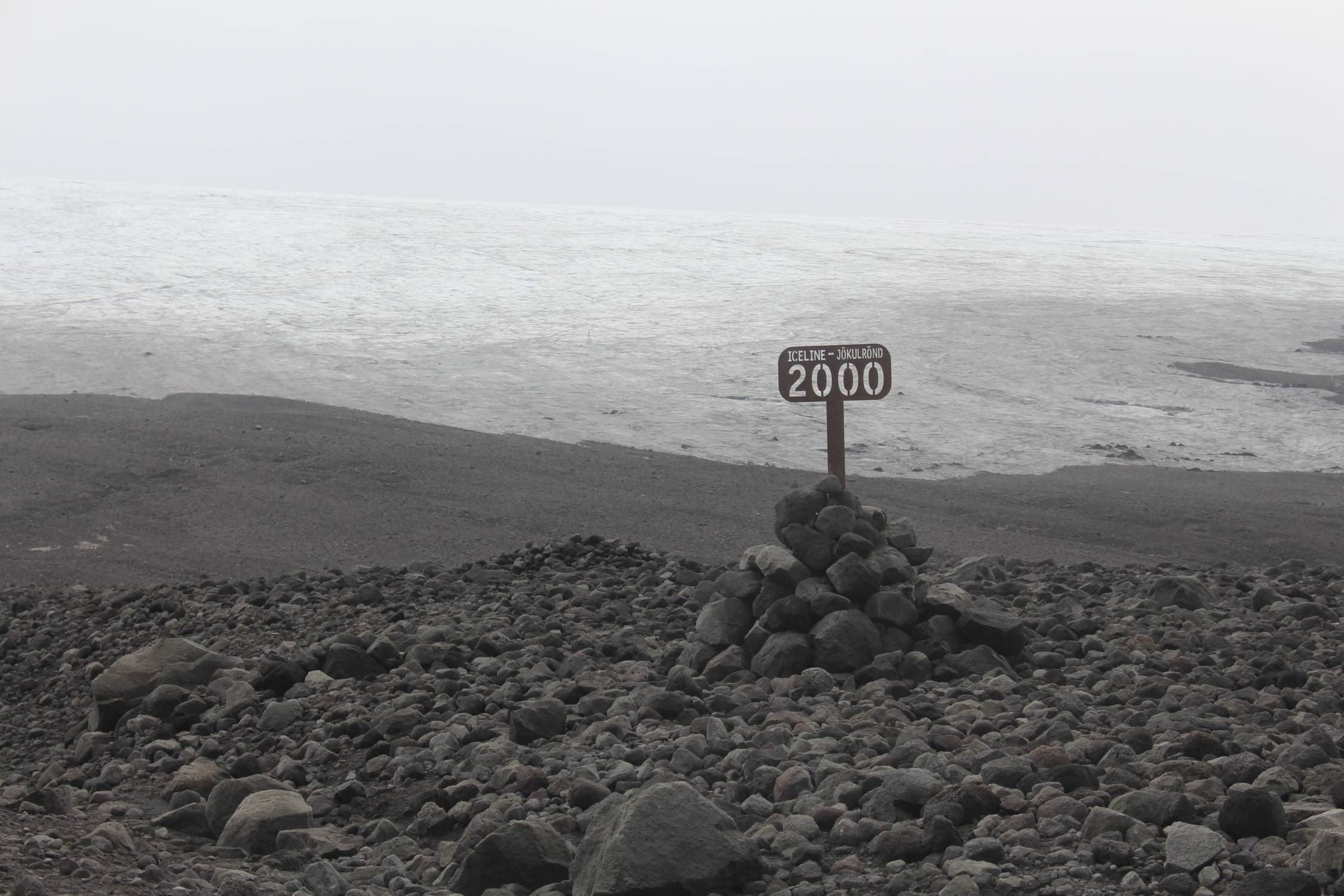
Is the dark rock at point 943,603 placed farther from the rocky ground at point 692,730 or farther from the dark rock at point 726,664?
the dark rock at point 726,664

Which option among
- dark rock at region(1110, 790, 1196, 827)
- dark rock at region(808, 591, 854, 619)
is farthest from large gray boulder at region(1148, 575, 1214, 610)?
dark rock at region(1110, 790, 1196, 827)

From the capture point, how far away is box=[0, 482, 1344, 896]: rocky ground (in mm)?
2982

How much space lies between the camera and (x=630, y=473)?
1223 cm

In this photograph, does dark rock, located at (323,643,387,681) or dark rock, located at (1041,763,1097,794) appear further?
dark rock, located at (323,643,387,681)

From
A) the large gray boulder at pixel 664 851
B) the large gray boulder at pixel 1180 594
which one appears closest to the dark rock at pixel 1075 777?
the large gray boulder at pixel 664 851

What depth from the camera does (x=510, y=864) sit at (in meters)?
3.19

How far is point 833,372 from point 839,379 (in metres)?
0.08

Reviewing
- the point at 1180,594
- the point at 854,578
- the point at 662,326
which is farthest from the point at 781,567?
the point at 662,326

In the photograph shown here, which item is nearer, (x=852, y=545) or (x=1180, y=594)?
(x=852, y=545)

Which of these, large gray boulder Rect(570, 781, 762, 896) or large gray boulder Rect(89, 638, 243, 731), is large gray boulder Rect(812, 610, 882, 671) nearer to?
large gray boulder Rect(570, 781, 762, 896)

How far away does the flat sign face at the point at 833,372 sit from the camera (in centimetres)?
667

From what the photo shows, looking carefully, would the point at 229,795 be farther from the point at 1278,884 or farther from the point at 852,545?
the point at 1278,884

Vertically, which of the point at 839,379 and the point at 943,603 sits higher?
the point at 839,379

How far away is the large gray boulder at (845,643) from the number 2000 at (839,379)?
6.23 feet
